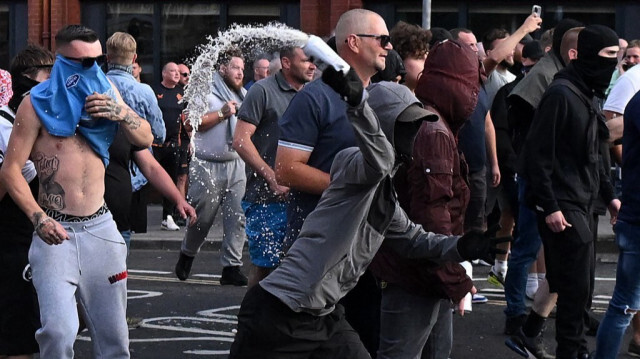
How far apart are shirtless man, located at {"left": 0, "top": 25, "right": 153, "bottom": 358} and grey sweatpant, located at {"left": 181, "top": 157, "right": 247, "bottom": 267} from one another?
14.7ft

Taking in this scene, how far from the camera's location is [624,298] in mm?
7137

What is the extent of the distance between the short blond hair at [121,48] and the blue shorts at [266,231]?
153 cm

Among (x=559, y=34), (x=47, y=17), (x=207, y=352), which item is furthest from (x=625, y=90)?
(x=47, y=17)

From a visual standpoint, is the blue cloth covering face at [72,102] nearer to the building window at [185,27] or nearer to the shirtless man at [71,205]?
the shirtless man at [71,205]

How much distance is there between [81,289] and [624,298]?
301 centimetres

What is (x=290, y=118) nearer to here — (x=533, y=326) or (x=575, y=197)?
(x=575, y=197)

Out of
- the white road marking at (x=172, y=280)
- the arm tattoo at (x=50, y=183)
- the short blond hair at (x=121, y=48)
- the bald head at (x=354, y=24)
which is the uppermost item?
the bald head at (x=354, y=24)

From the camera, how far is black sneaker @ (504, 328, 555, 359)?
7914 mm

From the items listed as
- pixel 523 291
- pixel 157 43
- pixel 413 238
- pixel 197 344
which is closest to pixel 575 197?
pixel 523 291

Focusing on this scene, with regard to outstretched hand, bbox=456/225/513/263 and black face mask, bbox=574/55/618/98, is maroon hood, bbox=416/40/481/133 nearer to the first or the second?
outstretched hand, bbox=456/225/513/263

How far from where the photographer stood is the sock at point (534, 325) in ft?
25.9

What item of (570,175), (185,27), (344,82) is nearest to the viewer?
(344,82)

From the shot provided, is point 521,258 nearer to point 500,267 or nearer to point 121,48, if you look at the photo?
point 500,267

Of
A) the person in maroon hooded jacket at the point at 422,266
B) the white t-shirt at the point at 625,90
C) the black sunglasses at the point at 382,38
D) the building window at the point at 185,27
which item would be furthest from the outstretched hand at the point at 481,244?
the building window at the point at 185,27
